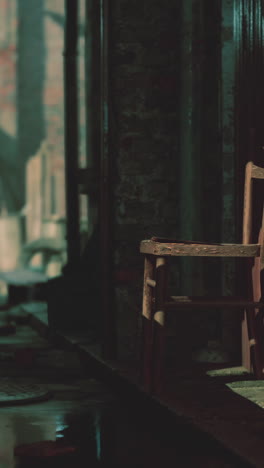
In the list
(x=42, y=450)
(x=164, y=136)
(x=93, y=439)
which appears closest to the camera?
(x=42, y=450)

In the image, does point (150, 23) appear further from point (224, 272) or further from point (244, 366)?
point (244, 366)

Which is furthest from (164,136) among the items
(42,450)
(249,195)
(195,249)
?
(42,450)

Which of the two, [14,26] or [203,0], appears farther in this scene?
[14,26]

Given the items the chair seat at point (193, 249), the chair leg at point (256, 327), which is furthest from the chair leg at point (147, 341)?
the chair leg at point (256, 327)

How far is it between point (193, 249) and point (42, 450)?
1278 mm

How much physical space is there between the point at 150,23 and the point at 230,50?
507 mm

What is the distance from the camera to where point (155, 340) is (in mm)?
4254

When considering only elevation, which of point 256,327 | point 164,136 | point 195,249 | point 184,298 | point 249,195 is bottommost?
point 256,327

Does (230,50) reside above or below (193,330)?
above

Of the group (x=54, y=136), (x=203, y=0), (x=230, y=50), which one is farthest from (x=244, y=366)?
(x=54, y=136)

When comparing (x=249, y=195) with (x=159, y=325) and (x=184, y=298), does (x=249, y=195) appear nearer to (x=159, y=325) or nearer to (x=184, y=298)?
(x=184, y=298)

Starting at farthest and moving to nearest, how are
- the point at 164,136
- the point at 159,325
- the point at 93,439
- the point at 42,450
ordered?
the point at 164,136, the point at 159,325, the point at 93,439, the point at 42,450

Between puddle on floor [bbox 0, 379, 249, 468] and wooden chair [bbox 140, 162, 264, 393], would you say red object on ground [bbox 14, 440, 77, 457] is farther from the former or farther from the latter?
wooden chair [bbox 140, 162, 264, 393]

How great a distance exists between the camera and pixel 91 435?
3785mm
